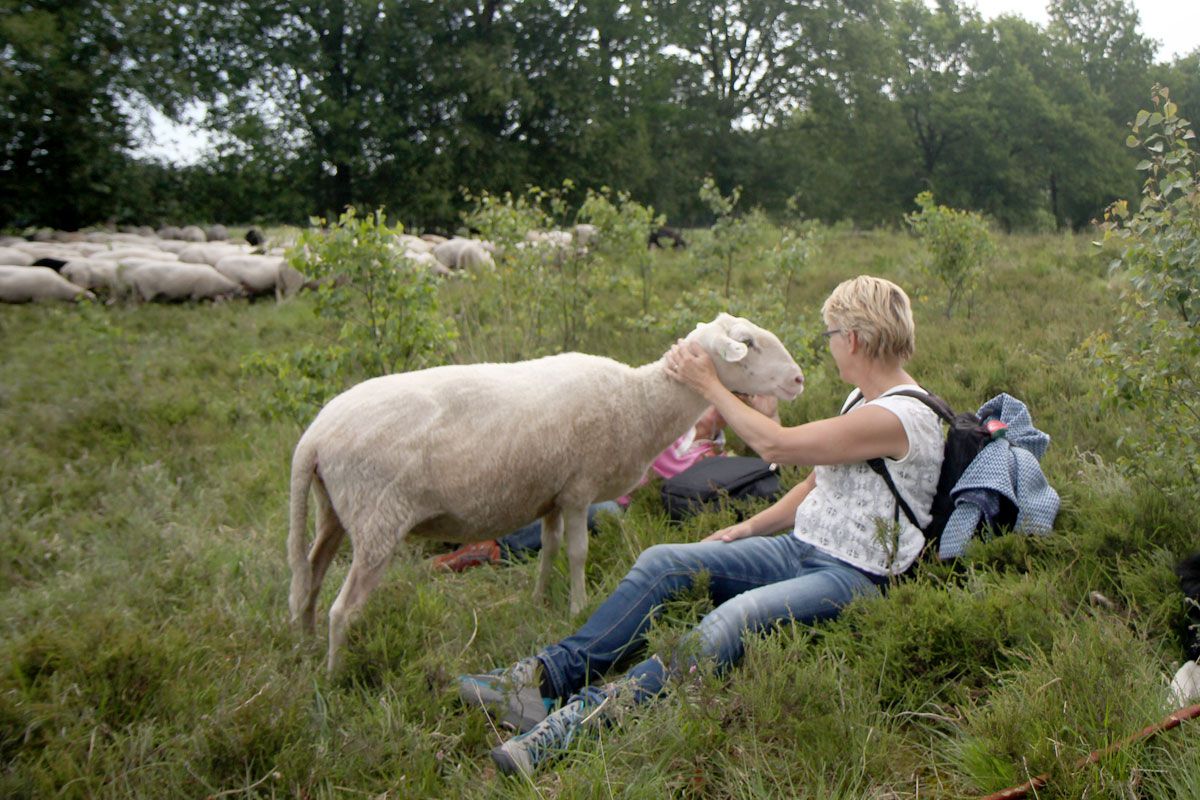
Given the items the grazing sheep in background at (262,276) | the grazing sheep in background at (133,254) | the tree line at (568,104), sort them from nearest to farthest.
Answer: the grazing sheep in background at (262,276) → the grazing sheep in background at (133,254) → the tree line at (568,104)

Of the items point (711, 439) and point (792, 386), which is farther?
point (711, 439)

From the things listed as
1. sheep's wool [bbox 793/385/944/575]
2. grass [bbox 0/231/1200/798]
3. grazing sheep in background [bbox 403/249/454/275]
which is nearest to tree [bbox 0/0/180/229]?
grazing sheep in background [bbox 403/249/454/275]

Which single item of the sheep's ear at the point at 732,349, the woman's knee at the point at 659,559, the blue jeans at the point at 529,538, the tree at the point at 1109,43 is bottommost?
the blue jeans at the point at 529,538

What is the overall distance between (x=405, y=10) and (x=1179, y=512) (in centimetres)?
2855

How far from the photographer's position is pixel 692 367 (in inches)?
153

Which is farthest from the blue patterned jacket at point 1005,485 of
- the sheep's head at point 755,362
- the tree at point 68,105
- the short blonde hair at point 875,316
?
the tree at point 68,105

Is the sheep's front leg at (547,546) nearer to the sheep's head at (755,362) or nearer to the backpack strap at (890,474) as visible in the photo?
the sheep's head at (755,362)

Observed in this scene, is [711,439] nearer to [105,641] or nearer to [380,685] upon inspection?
[380,685]

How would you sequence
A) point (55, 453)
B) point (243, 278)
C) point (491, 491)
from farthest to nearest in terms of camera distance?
point (243, 278)
point (55, 453)
point (491, 491)

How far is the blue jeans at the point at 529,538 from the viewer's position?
16.4ft

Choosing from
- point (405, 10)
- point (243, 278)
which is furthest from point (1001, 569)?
point (405, 10)

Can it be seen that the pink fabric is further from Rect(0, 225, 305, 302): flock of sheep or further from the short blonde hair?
Rect(0, 225, 305, 302): flock of sheep

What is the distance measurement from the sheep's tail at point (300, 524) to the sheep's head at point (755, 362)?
5.81 ft

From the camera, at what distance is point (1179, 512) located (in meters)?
3.47
